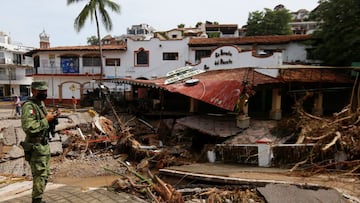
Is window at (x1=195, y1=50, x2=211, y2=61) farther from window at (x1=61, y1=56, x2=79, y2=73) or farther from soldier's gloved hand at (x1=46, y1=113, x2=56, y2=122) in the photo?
soldier's gloved hand at (x1=46, y1=113, x2=56, y2=122)

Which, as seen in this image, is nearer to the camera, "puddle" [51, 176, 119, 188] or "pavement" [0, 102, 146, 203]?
"pavement" [0, 102, 146, 203]

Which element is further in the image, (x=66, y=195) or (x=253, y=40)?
(x=253, y=40)

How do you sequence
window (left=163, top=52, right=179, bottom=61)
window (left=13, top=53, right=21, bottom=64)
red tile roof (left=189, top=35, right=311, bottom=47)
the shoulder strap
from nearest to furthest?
the shoulder strap < red tile roof (left=189, top=35, right=311, bottom=47) < window (left=163, top=52, right=179, bottom=61) < window (left=13, top=53, right=21, bottom=64)

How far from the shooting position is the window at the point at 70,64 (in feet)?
96.3

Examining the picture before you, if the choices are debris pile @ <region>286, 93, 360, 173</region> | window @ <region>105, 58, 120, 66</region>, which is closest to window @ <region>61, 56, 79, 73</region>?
window @ <region>105, 58, 120, 66</region>

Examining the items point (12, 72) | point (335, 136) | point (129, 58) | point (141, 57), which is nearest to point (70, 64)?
point (129, 58)

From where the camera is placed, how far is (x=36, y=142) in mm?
4652

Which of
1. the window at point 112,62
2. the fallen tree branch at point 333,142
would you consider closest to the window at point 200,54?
the window at point 112,62

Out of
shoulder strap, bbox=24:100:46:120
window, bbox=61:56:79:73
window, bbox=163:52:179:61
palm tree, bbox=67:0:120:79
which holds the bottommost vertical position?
shoulder strap, bbox=24:100:46:120

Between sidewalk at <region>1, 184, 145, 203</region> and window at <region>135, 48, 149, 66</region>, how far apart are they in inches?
902

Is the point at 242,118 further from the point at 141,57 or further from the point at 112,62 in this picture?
the point at 112,62

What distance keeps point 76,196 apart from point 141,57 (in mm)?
23746

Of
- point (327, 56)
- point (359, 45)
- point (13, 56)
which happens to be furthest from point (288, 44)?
point (13, 56)

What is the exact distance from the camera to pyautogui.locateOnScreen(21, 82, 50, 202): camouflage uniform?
177 inches
